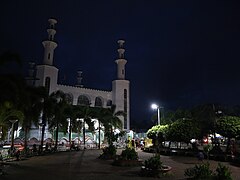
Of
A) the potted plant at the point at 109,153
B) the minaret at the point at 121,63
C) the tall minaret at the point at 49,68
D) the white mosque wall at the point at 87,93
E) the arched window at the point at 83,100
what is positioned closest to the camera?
the potted plant at the point at 109,153

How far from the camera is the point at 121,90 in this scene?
198 feet

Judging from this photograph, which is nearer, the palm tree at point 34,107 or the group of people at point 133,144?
the palm tree at point 34,107

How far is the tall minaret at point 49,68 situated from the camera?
48.9m

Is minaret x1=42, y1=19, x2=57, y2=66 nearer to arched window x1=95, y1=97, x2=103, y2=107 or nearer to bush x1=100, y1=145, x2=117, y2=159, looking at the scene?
arched window x1=95, y1=97, x2=103, y2=107

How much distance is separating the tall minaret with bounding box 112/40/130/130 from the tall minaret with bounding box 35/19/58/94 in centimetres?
1646

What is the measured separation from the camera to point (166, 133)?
26.2m

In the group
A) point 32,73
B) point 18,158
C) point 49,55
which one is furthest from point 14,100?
point 32,73

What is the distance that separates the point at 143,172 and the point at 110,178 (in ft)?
5.87

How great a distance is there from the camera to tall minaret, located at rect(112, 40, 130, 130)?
59.1m

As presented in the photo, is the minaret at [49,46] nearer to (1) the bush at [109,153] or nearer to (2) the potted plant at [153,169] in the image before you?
(1) the bush at [109,153]

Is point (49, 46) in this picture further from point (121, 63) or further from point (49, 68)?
point (121, 63)

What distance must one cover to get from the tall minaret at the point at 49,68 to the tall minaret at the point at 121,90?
54.0ft

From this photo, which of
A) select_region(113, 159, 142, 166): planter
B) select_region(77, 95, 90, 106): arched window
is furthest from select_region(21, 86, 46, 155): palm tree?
select_region(77, 95, 90, 106): arched window

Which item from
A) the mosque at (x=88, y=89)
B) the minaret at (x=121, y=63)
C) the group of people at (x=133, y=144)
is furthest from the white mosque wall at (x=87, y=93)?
the group of people at (x=133, y=144)
